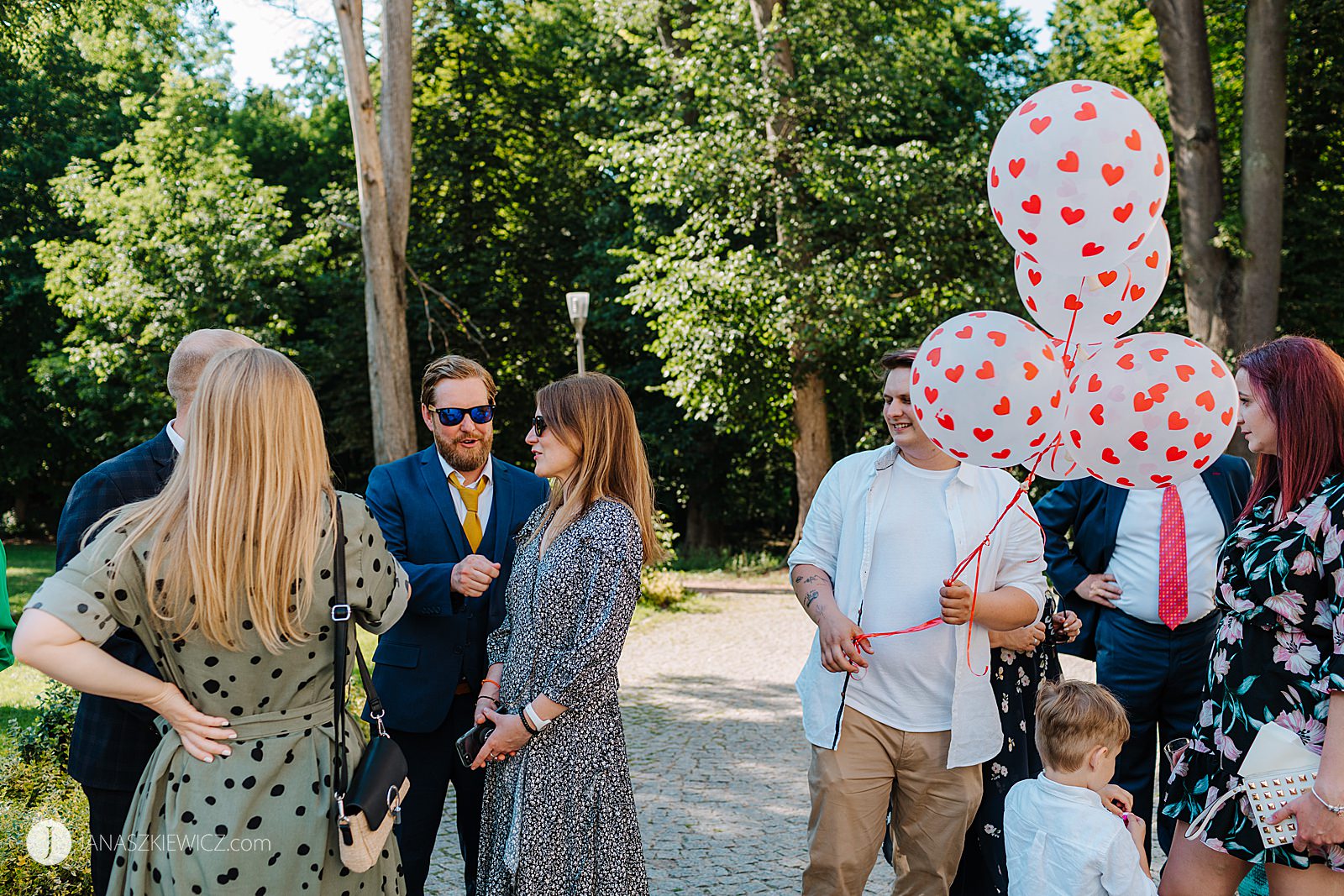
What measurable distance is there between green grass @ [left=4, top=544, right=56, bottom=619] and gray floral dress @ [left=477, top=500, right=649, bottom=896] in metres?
10.6

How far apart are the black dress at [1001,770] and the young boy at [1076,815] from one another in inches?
17.3

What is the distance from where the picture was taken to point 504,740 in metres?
3.00

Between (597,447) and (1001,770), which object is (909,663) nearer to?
(1001,770)

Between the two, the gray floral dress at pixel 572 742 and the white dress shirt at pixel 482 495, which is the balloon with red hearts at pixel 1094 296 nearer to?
the gray floral dress at pixel 572 742

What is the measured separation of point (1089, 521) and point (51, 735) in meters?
4.58

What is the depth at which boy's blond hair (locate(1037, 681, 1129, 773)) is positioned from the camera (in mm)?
2709

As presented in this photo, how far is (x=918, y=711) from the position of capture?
10.4 feet

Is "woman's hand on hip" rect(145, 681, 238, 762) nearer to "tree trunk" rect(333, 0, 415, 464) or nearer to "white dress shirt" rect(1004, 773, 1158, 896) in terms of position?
"white dress shirt" rect(1004, 773, 1158, 896)

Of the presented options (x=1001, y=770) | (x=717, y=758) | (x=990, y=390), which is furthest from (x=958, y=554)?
(x=717, y=758)

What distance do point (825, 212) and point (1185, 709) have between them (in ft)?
37.4

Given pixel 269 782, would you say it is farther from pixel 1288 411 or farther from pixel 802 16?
pixel 802 16

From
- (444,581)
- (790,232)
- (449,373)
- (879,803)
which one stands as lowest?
(879,803)

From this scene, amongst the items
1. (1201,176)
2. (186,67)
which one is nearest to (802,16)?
(1201,176)

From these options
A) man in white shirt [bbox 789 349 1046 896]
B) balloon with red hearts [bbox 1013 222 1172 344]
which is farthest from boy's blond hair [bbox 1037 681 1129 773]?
balloon with red hearts [bbox 1013 222 1172 344]
